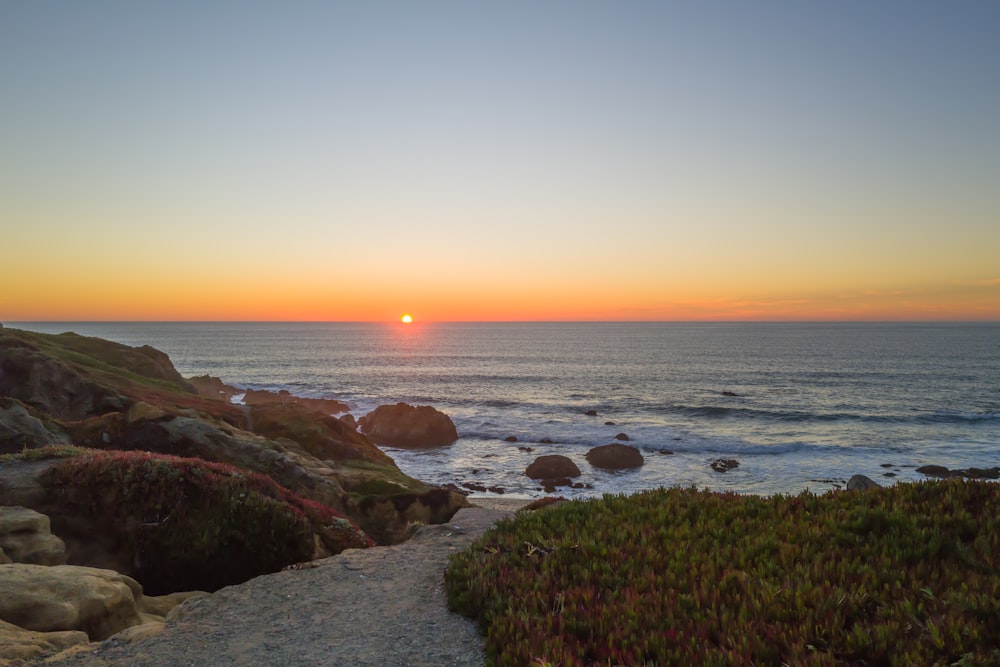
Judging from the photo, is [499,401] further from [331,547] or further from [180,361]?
[180,361]

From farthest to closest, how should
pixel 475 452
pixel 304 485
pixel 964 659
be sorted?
pixel 475 452, pixel 304 485, pixel 964 659

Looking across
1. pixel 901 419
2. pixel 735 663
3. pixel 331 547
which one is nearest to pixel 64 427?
pixel 331 547

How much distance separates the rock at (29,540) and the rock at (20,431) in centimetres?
772

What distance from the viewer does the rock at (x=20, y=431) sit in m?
18.0

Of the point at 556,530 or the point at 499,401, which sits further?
the point at 499,401

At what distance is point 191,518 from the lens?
510 inches

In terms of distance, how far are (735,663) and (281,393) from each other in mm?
83365

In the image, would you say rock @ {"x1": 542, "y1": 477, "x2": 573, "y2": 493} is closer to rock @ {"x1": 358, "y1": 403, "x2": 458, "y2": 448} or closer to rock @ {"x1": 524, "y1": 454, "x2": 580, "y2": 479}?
rock @ {"x1": 524, "y1": 454, "x2": 580, "y2": 479}

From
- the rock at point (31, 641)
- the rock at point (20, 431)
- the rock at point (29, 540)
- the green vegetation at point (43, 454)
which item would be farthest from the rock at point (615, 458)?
the rock at point (31, 641)

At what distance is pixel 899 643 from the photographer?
635 cm

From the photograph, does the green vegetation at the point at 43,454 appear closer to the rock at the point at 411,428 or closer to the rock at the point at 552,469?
the rock at the point at 552,469

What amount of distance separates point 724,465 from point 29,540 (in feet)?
135

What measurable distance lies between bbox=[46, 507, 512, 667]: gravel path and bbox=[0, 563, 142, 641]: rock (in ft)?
3.14

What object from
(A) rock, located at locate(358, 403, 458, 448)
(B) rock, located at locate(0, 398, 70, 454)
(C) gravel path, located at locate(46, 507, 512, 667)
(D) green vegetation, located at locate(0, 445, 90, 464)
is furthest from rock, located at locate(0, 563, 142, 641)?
(A) rock, located at locate(358, 403, 458, 448)
